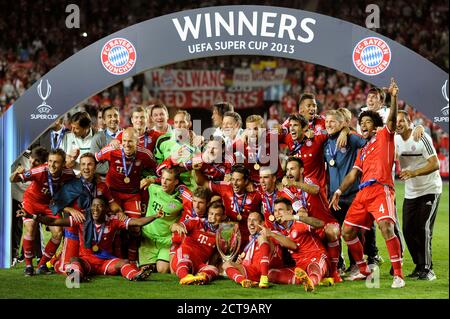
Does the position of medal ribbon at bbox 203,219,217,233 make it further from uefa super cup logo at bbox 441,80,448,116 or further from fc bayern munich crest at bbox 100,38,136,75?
uefa super cup logo at bbox 441,80,448,116

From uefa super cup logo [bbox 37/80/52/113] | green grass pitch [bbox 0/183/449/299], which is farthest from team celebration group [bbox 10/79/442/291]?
uefa super cup logo [bbox 37/80/52/113]

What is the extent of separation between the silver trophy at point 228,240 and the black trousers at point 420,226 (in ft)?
5.58

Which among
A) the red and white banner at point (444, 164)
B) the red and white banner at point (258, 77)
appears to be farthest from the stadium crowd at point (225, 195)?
the red and white banner at point (258, 77)

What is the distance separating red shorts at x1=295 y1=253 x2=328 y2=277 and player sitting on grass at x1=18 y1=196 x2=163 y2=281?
150 centimetres

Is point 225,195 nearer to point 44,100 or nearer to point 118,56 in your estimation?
point 118,56

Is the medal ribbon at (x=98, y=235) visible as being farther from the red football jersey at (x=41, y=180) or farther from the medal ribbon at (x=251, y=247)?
the medal ribbon at (x=251, y=247)

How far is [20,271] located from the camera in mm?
8039

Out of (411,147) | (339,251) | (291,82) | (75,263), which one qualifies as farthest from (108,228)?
(291,82)

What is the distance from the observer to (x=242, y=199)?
7672 millimetres

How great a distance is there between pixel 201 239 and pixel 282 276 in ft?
2.98

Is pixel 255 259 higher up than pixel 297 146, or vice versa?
pixel 297 146

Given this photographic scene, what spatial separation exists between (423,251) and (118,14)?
54.3 ft

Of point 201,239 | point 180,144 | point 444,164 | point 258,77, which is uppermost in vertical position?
point 258,77

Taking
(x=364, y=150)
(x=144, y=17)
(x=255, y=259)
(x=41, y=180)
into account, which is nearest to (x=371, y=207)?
(x=364, y=150)
